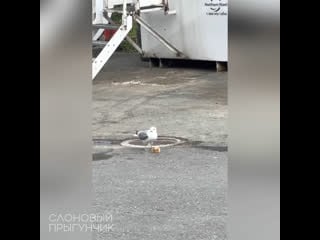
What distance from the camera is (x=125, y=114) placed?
8766 millimetres

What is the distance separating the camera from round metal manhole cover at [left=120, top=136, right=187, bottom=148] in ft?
23.3

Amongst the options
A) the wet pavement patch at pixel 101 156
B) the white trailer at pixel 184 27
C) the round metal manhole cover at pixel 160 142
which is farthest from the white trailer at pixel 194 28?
the wet pavement patch at pixel 101 156

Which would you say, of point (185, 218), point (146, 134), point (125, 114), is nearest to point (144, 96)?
point (125, 114)

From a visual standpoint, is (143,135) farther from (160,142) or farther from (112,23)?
(112,23)

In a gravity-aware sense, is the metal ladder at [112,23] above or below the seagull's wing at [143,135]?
above

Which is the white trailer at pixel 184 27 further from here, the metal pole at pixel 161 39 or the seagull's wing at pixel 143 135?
the seagull's wing at pixel 143 135

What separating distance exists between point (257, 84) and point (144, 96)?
8.01 meters

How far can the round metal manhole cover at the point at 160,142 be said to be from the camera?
23.3ft

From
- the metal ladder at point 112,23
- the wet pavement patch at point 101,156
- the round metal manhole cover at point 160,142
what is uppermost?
the metal ladder at point 112,23

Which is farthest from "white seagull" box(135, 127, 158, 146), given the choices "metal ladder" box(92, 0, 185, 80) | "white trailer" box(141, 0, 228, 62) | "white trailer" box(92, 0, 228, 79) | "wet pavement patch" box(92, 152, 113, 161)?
"white trailer" box(141, 0, 228, 62)

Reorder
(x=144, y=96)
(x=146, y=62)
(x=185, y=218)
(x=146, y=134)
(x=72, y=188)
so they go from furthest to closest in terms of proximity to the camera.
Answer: (x=146, y=62), (x=144, y=96), (x=146, y=134), (x=185, y=218), (x=72, y=188)

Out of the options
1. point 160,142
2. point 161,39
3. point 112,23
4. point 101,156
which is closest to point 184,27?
point 161,39

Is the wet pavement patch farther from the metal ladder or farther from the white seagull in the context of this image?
the metal ladder
